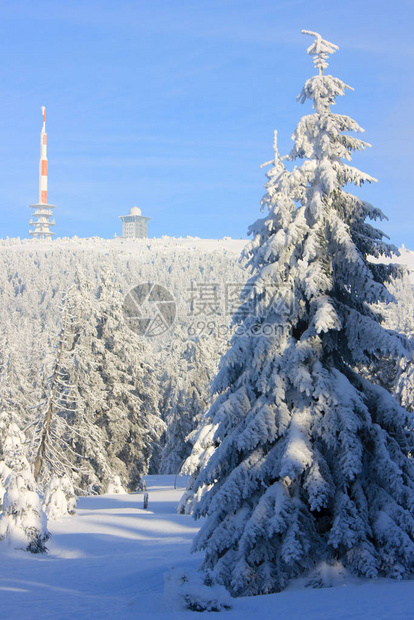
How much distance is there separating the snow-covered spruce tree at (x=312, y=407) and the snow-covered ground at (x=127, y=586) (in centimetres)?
72

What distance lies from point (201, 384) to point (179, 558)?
31.1 meters

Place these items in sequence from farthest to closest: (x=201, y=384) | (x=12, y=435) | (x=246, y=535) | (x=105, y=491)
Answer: (x=201, y=384) → (x=105, y=491) → (x=12, y=435) → (x=246, y=535)

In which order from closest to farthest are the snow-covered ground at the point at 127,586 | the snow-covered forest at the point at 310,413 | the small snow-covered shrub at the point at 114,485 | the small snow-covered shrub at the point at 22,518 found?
the snow-covered ground at the point at 127,586 → the snow-covered forest at the point at 310,413 → the small snow-covered shrub at the point at 22,518 → the small snow-covered shrub at the point at 114,485

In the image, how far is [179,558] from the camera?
56.9 ft

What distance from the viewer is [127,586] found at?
13.7 metres

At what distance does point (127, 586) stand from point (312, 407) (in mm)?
5655

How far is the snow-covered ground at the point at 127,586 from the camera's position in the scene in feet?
33.9

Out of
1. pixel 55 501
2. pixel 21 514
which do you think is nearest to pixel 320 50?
pixel 21 514

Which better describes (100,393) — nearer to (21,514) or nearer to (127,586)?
(21,514)

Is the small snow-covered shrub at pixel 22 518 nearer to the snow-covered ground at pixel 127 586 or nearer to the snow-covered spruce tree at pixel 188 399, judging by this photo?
the snow-covered ground at pixel 127 586

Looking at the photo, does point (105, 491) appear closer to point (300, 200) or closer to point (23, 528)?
point (23, 528)

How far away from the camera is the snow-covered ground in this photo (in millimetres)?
10344

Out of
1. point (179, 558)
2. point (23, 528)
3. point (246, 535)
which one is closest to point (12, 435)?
point (23, 528)

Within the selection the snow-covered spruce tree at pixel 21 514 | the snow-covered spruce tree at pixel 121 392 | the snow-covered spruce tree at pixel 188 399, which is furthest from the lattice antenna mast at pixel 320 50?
the snow-covered spruce tree at pixel 188 399
